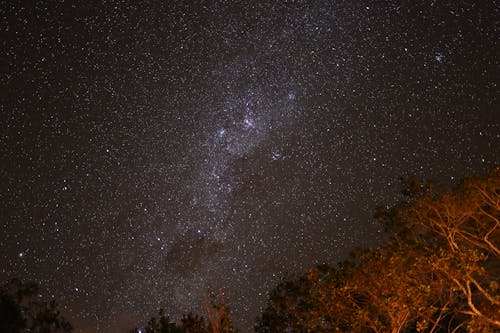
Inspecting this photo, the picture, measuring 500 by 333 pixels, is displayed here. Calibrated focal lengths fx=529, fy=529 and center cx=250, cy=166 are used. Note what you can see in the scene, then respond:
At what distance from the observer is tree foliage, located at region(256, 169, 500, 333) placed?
11039 mm

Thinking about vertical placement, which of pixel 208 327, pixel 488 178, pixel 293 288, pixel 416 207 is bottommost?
pixel 208 327

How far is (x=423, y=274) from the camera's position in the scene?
457 inches

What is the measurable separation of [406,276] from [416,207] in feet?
7.63

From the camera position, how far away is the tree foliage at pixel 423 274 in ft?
36.2

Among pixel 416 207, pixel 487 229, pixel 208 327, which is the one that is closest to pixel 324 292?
pixel 416 207

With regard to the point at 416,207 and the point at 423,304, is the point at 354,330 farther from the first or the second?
the point at 416,207

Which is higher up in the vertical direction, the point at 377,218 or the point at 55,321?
the point at 377,218

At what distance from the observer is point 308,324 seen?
12.9 m

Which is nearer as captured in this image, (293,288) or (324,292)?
(324,292)

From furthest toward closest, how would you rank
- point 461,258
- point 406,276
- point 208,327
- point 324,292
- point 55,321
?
1. point 55,321
2. point 208,327
3. point 324,292
4. point 406,276
5. point 461,258

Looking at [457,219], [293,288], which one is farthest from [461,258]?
[293,288]

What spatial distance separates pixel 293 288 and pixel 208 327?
384 centimetres

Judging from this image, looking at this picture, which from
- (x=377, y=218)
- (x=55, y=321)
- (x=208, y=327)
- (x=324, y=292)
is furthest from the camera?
(x=55, y=321)

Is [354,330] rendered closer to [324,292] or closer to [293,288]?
[324,292]
